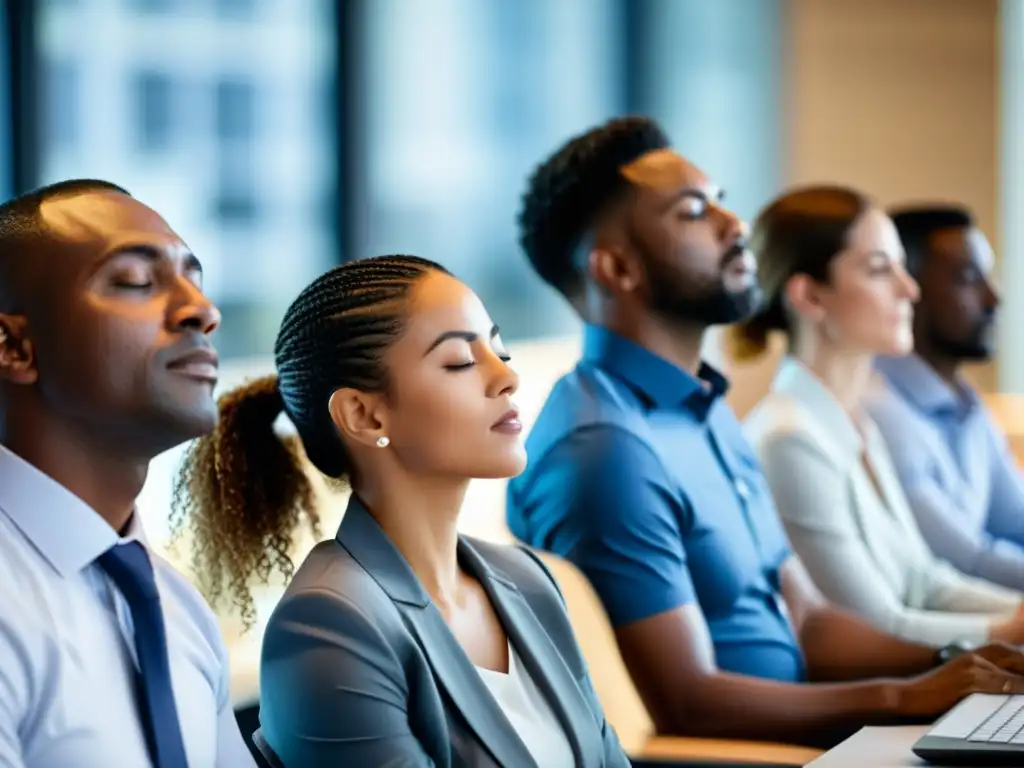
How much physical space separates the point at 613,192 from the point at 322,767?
1.29m

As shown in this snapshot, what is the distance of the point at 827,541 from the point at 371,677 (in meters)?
1.53

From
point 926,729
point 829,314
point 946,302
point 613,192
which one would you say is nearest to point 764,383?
point 946,302

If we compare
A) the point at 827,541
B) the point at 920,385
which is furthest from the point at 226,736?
the point at 920,385

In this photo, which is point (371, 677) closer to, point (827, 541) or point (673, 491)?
point (673, 491)

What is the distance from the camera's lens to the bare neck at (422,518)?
5.54 feet

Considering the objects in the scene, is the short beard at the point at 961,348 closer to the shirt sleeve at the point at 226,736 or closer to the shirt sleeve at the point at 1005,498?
the shirt sleeve at the point at 1005,498

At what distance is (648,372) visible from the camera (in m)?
2.52

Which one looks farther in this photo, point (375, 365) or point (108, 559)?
point (375, 365)

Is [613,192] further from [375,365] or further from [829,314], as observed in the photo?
[375,365]

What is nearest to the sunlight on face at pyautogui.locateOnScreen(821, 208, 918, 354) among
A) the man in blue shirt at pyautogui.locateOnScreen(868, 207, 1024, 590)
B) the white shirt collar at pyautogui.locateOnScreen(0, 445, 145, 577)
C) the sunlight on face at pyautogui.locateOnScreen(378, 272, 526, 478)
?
the man in blue shirt at pyautogui.locateOnScreen(868, 207, 1024, 590)

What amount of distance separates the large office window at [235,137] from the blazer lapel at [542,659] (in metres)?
2.21

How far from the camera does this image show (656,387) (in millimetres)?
2520

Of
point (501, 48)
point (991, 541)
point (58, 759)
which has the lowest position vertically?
point (991, 541)

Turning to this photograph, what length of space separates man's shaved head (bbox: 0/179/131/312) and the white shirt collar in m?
0.14
